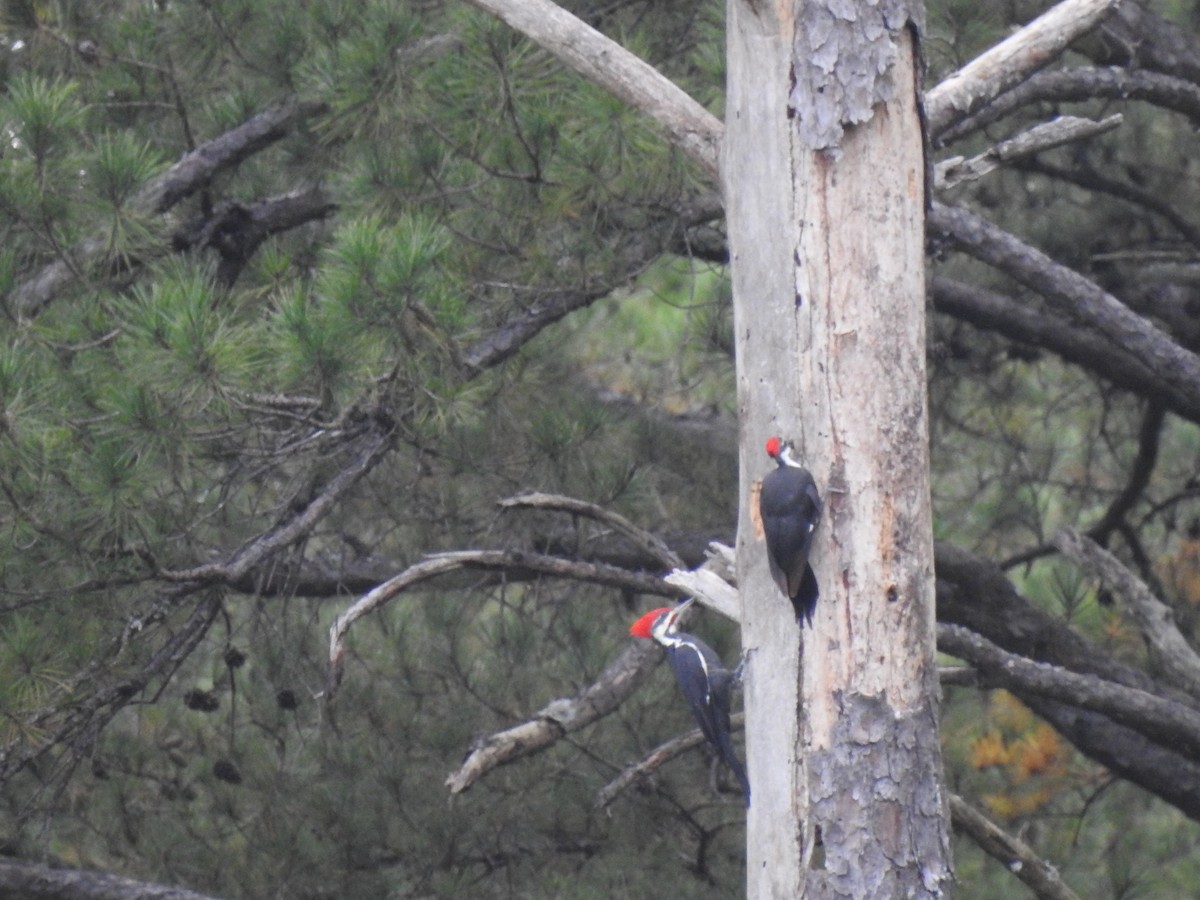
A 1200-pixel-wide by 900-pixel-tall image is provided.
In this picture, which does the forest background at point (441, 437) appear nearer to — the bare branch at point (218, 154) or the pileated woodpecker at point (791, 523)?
the bare branch at point (218, 154)

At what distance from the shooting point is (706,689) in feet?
11.5

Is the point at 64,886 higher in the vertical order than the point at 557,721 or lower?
lower

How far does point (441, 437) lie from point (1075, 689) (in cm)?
149

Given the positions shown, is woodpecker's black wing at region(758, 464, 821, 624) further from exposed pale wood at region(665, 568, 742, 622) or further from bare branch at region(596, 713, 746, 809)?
bare branch at region(596, 713, 746, 809)

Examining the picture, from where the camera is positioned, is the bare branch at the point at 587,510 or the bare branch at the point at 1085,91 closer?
the bare branch at the point at 587,510

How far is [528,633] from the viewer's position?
15.2 ft

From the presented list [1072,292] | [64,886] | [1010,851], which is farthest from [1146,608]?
[64,886]

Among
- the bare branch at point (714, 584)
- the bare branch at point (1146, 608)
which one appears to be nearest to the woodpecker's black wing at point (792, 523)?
the bare branch at point (714, 584)

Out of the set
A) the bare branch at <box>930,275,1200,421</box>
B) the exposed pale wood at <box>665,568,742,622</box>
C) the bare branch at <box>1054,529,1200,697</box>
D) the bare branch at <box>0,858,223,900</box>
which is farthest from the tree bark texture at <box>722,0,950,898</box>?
the bare branch at <box>930,275,1200,421</box>

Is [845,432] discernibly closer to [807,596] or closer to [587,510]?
[807,596]

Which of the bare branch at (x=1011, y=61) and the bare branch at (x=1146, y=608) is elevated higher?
the bare branch at (x=1011, y=61)

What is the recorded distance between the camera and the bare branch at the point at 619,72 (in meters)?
2.85

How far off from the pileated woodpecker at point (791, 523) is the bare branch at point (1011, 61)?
0.74m

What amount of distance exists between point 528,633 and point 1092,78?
6.83ft
